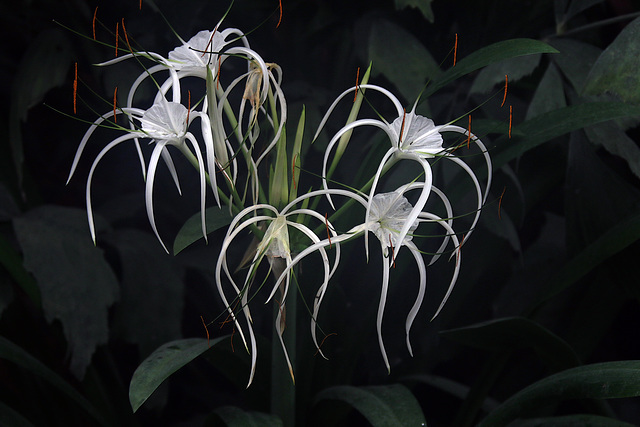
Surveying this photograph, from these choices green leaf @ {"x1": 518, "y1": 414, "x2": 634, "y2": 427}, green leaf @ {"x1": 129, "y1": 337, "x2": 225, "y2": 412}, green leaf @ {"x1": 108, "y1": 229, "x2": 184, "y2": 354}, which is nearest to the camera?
green leaf @ {"x1": 129, "y1": 337, "x2": 225, "y2": 412}

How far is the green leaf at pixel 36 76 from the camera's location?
619mm

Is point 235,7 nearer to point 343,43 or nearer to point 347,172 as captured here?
point 343,43

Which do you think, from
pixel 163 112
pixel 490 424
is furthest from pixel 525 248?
pixel 163 112

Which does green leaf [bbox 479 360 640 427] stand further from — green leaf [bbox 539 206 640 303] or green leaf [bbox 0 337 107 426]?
green leaf [bbox 0 337 107 426]

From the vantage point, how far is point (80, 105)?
751 millimetres

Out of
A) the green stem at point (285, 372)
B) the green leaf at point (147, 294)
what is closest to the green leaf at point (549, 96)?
the green stem at point (285, 372)

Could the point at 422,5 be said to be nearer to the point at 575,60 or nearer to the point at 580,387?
the point at 575,60

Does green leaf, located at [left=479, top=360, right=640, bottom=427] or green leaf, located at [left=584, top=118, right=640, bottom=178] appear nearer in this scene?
green leaf, located at [left=479, top=360, right=640, bottom=427]

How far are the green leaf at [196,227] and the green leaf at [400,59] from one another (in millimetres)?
225

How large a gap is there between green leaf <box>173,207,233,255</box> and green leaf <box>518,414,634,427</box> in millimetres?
367

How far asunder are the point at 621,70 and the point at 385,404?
1.12ft

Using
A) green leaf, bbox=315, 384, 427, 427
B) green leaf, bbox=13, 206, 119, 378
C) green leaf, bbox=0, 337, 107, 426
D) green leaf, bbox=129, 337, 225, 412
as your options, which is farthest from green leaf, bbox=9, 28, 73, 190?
green leaf, bbox=315, 384, 427, 427

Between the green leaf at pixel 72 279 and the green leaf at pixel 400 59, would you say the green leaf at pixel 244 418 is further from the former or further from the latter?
the green leaf at pixel 400 59

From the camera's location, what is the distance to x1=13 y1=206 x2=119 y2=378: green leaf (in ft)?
1.83
